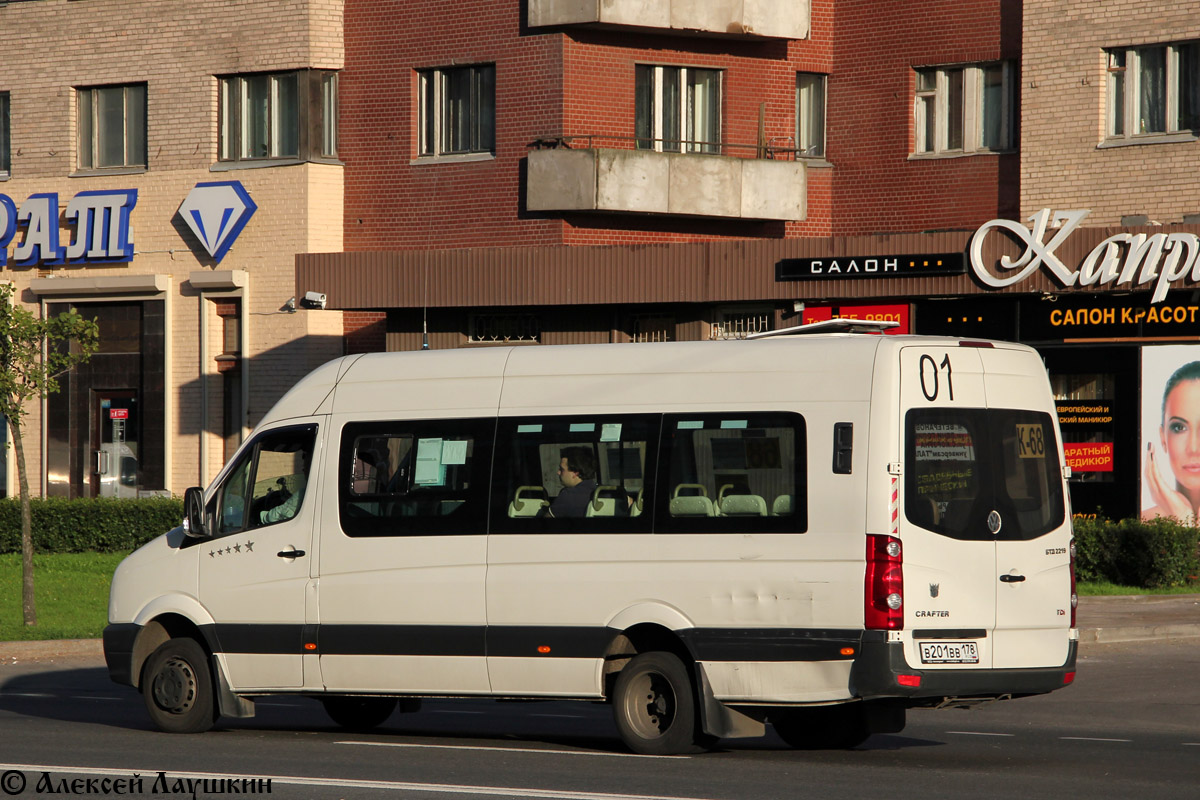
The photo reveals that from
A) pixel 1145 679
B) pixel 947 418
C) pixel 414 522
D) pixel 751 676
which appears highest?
pixel 947 418

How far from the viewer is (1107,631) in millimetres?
17312

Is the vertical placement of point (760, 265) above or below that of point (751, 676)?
above

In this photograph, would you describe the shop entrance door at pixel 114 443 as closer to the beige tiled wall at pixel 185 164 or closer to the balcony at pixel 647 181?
the beige tiled wall at pixel 185 164

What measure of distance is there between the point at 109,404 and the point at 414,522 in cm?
2075

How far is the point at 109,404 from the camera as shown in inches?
1189

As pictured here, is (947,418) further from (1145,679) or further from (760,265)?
(760,265)

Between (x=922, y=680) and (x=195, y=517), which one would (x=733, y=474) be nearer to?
(x=922, y=680)

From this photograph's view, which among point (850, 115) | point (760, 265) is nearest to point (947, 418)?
point (760, 265)

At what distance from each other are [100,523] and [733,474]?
A: 19.8m

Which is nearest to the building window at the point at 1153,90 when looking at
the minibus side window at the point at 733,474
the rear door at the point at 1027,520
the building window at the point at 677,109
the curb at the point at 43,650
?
the building window at the point at 677,109

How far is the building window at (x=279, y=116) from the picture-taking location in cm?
2830

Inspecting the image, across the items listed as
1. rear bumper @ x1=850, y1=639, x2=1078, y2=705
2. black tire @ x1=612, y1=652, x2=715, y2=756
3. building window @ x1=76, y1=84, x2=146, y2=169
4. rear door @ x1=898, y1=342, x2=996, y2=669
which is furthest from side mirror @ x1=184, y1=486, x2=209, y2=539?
building window @ x1=76, y1=84, x2=146, y2=169

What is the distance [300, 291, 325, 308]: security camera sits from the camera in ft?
89.8

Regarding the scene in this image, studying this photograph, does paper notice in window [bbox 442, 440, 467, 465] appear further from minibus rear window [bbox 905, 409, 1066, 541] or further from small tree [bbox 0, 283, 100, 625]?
small tree [bbox 0, 283, 100, 625]
